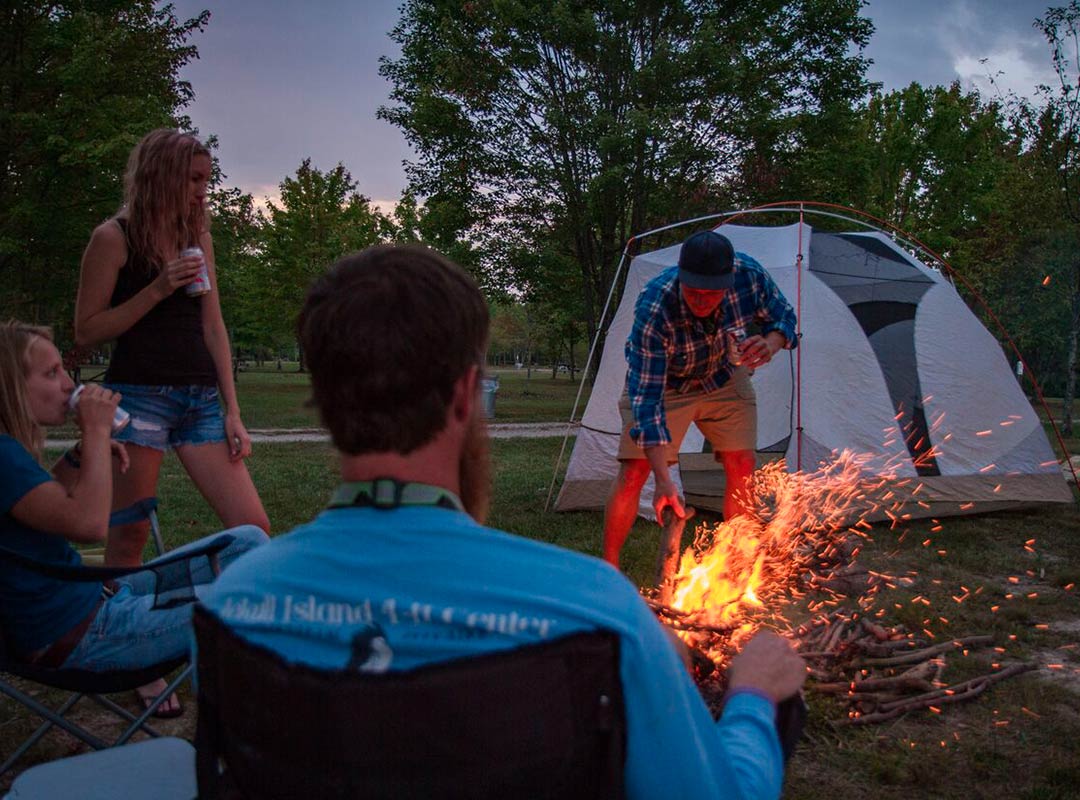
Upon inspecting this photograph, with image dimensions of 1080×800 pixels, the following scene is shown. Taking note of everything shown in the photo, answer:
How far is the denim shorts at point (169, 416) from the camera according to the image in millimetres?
3021

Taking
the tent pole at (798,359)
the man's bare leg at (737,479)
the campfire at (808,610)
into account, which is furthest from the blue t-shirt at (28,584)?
the tent pole at (798,359)

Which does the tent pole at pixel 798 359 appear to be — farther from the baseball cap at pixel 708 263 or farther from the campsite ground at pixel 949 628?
the baseball cap at pixel 708 263

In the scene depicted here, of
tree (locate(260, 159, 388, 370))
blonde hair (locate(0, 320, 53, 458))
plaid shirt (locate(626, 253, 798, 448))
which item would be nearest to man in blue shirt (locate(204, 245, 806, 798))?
blonde hair (locate(0, 320, 53, 458))

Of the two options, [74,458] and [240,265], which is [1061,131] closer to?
[74,458]

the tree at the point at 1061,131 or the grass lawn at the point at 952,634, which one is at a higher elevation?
the tree at the point at 1061,131

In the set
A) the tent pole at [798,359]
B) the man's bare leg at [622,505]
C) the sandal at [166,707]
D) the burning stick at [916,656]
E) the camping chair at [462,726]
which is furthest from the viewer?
the tent pole at [798,359]

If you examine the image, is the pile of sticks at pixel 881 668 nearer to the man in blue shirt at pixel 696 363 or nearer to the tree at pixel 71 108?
the man in blue shirt at pixel 696 363

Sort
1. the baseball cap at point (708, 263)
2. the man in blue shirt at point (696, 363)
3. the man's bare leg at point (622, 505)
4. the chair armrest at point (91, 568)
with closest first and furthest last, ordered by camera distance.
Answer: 1. the chair armrest at point (91, 568)
2. the baseball cap at point (708, 263)
3. the man in blue shirt at point (696, 363)
4. the man's bare leg at point (622, 505)

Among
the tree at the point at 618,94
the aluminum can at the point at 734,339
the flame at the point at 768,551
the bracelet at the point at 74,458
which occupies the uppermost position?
the tree at the point at 618,94

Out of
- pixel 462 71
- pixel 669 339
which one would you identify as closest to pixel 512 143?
pixel 462 71

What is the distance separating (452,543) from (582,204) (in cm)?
1611

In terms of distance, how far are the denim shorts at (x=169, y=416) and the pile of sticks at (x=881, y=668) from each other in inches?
106

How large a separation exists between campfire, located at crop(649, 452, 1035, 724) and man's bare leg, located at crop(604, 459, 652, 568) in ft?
0.87

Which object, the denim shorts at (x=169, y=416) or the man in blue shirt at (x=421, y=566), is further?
the denim shorts at (x=169, y=416)
